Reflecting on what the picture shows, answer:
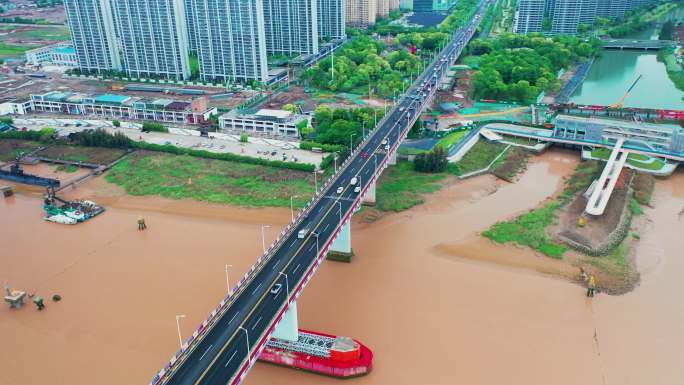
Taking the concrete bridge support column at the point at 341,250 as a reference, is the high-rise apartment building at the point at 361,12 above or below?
above

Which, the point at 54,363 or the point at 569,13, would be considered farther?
the point at 569,13

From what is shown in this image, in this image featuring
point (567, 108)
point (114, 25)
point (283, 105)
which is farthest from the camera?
point (114, 25)

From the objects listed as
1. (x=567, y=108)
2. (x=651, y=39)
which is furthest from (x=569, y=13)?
(x=567, y=108)

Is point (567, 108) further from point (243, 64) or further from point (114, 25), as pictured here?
point (114, 25)

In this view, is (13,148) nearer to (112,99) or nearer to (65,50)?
(112,99)

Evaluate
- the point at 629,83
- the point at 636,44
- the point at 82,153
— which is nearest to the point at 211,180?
the point at 82,153

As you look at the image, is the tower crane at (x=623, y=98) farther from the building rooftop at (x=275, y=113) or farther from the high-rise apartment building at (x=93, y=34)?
the high-rise apartment building at (x=93, y=34)

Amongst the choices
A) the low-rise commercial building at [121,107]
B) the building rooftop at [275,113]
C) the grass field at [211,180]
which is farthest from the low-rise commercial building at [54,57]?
the grass field at [211,180]
